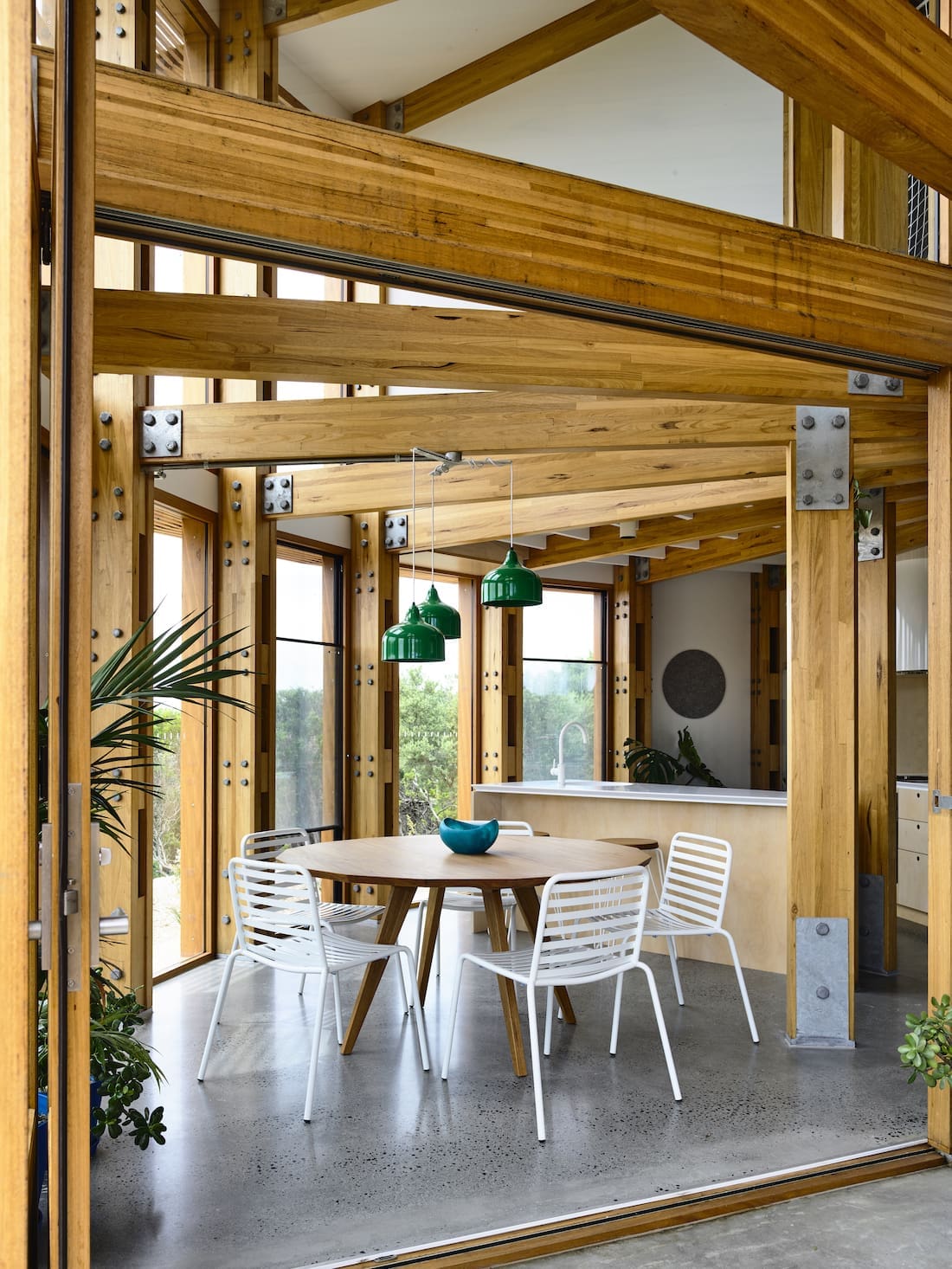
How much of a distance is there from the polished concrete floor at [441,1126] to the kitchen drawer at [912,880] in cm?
206

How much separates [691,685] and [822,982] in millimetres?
6068

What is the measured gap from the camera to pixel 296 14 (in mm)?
5227

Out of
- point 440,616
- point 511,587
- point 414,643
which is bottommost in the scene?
point 414,643

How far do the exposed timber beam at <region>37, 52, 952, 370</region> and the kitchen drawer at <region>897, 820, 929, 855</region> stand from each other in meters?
4.78

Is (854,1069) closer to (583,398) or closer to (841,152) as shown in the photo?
(583,398)

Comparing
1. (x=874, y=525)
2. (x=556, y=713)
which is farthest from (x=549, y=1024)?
(x=556, y=713)

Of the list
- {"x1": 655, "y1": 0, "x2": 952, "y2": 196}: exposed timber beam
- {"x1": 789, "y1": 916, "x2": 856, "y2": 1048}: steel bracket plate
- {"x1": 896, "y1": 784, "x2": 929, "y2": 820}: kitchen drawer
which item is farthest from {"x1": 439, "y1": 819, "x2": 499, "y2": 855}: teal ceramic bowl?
{"x1": 896, "y1": 784, "x2": 929, "y2": 820}: kitchen drawer

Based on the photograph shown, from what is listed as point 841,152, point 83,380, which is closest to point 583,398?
point 841,152

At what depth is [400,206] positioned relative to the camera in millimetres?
2383

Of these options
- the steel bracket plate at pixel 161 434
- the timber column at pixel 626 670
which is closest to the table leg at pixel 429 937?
the steel bracket plate at pixel 161 434

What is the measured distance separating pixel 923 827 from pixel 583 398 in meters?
4.41

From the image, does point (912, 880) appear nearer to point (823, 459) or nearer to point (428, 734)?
point (428, 734)

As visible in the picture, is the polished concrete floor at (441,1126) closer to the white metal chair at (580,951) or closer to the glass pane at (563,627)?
the white metal chair at (580,951)

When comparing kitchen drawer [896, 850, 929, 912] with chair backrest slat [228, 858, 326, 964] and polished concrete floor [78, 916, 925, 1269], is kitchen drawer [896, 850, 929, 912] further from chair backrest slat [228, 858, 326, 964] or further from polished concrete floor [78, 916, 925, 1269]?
chair backrest slat [228, 858, 326, 964]
